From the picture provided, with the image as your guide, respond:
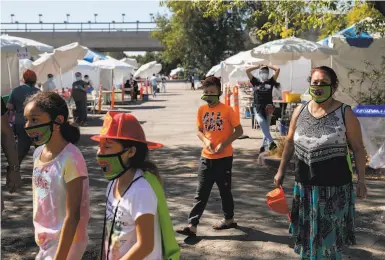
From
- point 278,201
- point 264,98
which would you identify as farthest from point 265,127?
point 278,201

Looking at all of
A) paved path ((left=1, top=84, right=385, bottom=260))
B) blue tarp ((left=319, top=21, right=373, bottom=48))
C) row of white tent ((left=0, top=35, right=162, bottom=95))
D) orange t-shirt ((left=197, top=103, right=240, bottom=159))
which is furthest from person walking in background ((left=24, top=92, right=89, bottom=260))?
blue tarp ((left=319, top=21, right=373, bottom=48))

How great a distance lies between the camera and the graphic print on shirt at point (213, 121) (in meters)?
5.74

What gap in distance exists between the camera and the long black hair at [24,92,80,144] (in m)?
3.10

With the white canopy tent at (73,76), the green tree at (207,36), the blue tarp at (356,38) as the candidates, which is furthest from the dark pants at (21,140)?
the green tree at (207,36)

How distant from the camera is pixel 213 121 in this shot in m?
5.78

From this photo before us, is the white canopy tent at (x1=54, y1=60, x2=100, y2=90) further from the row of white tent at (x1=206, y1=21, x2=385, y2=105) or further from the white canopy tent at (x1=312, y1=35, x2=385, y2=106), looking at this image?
the white canopy tent at (x1=312, y1=35, x2=385, y2=106)

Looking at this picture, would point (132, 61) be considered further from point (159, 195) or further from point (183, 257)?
point (159, 195)

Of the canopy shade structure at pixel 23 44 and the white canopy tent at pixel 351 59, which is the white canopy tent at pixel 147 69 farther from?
the white canopy tent at pixel 351 59

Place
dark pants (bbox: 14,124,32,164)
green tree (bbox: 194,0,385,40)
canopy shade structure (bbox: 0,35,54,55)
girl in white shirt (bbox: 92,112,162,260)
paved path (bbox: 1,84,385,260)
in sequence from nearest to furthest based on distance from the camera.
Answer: girl in white shirt (bbox: 92,112,162,260), paved path (bbox: 1,84,385,260), dark pants (bbox: 14,124,32,164), green tree (bbox: 194,0,385,40), canopy shade structure (bbox: 0,35,54,55)

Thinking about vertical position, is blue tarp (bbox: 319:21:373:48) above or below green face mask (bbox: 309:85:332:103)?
above

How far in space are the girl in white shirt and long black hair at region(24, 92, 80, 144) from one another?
508mm

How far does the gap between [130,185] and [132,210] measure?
13 cm

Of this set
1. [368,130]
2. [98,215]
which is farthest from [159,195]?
[368,130]

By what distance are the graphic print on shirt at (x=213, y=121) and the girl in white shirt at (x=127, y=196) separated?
10.1 feet
